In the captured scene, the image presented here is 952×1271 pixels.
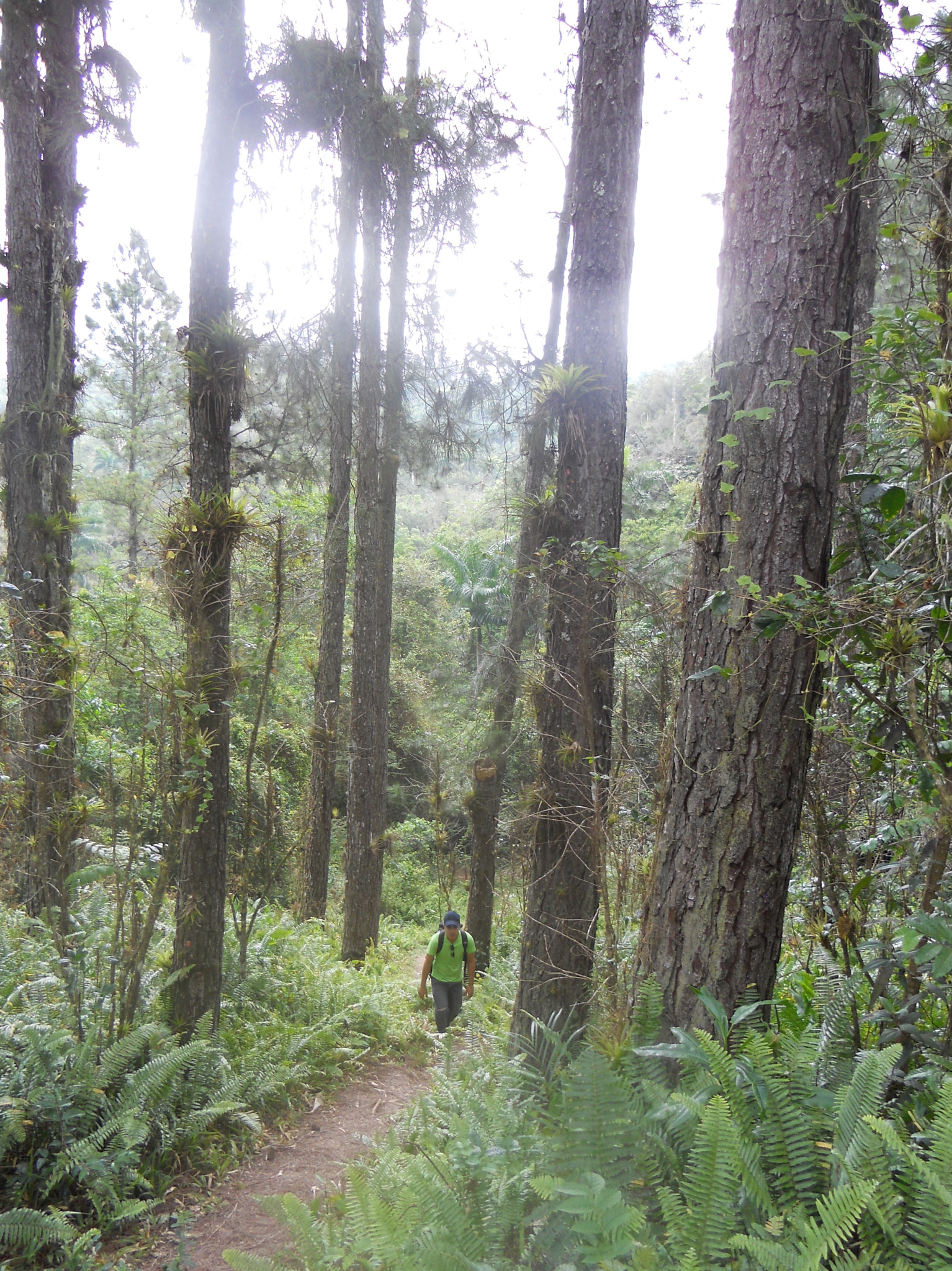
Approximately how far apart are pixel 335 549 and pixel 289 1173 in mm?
6789

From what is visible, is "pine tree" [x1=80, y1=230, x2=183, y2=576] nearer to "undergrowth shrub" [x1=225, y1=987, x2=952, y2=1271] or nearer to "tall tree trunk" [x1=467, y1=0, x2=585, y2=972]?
"tall tree trunk" [x1=467, y1=0, x2=585, y2=972]

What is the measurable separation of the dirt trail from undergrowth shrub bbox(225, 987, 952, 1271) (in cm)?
121

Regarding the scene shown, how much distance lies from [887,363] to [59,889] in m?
5.44

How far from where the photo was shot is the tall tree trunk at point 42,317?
264 inches

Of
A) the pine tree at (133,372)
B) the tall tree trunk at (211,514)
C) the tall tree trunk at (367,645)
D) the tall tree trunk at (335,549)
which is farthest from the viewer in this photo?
the pine tree at (133,372)

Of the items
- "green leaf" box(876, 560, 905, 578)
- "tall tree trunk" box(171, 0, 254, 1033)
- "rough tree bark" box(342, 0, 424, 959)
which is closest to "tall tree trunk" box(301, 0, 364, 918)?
"rough tree bark" box(342, 0, 424, 959)

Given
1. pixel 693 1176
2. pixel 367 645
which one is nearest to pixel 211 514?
pixel 367 645

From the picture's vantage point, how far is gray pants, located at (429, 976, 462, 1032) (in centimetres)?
→ 661

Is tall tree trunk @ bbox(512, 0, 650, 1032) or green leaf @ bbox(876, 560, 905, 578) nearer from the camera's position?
green leaf @ bbox(876, 560, 905, 578)

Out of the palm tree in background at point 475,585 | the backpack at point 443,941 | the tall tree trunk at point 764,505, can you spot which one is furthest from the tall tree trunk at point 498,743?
the palm tree in background at point 475,585

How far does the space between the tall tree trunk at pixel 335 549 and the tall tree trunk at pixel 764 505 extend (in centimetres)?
543

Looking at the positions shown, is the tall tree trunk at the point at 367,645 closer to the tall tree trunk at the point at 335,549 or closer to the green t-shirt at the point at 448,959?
the tall tree trunk at the point at 335,549

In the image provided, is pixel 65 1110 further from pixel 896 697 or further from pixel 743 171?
pixel 743 171

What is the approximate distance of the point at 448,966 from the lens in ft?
21.5
